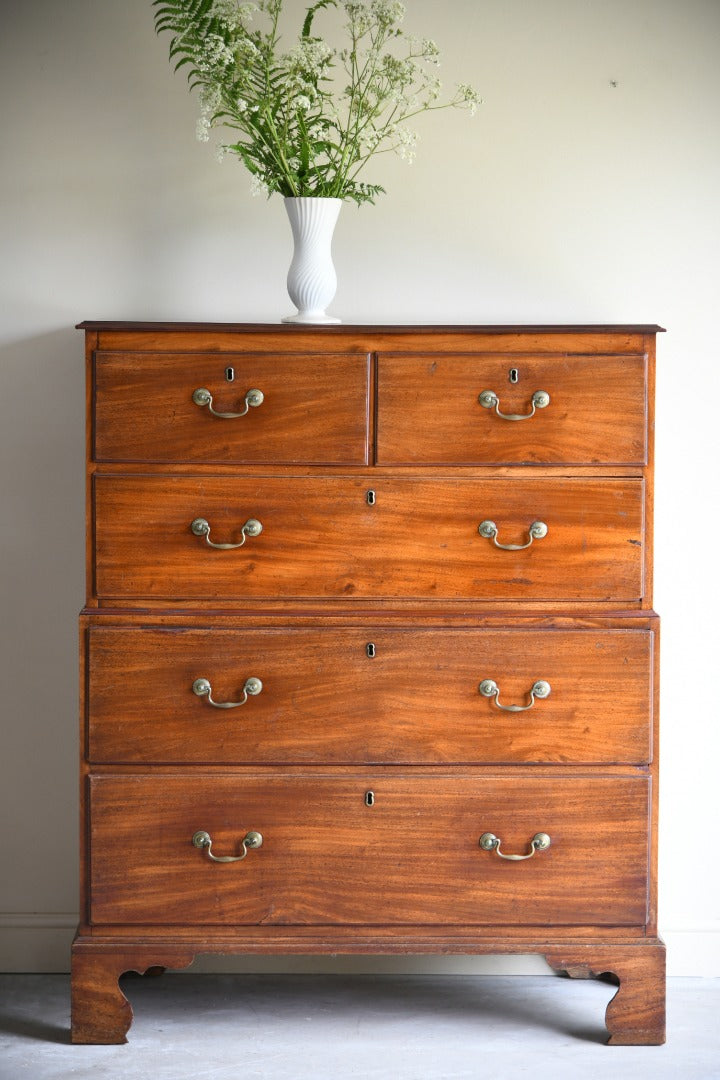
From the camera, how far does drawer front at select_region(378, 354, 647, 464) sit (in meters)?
2.42

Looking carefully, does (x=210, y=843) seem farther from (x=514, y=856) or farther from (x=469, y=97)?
(x=469, y=97)

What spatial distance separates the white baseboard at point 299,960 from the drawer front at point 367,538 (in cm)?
101

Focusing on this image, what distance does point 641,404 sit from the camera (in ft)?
7.97

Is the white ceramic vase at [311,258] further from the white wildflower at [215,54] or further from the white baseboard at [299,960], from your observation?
the white baseboard at [299,960]

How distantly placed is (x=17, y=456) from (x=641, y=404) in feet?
4.86

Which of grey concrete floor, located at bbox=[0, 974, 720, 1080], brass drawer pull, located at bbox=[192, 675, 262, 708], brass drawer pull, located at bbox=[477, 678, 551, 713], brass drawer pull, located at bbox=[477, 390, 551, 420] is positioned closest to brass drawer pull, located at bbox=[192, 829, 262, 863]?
brass drawer pull, located at bbox=[192, 675, 262, 708]

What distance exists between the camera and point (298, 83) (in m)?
2.52

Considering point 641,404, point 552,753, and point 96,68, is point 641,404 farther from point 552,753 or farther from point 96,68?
point 96,68

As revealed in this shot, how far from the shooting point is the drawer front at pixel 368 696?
2430 mm

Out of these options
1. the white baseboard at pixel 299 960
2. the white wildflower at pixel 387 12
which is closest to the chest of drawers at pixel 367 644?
the white baseboard at pixel 299 960

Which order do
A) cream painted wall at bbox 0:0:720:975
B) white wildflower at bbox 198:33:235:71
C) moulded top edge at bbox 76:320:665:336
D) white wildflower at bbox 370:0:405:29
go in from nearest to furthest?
moulded top edge at bbox 76:320:665:336
white wildflower at bbox 198:33:235:71
white wildflower at bbox 370:0:405:29
cream painted wall at bbox 0:0:720:975

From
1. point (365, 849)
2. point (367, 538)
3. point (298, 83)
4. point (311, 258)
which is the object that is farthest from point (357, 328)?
point (365, 849)

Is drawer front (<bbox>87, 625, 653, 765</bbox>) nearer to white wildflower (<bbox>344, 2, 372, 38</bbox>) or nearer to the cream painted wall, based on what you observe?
the cream painted wall

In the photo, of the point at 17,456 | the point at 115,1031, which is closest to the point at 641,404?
the point at 17,456
